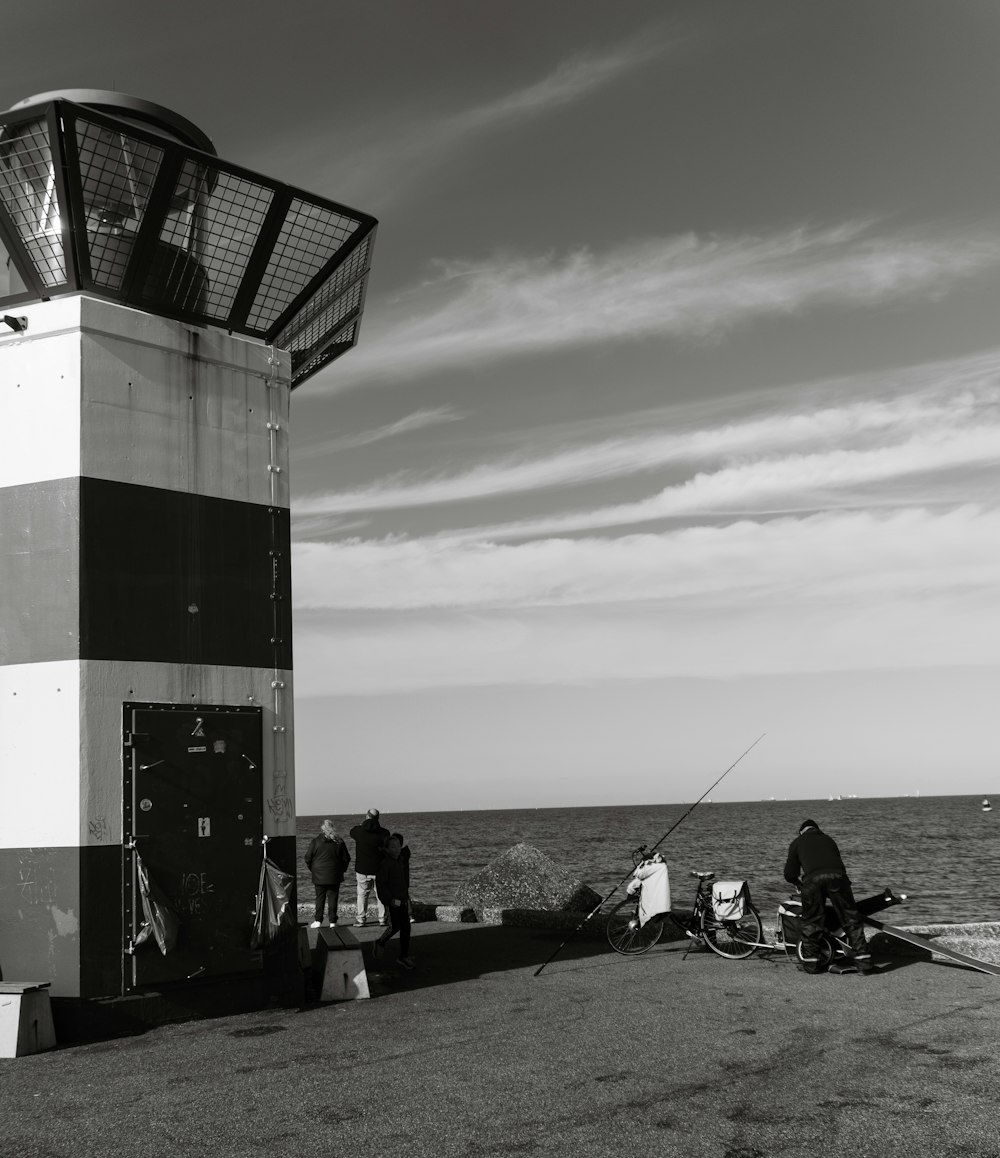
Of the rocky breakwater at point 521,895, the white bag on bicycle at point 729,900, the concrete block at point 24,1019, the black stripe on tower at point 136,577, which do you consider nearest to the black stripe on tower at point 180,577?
the black stripe on tower at point 136,577

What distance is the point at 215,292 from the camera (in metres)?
11.3

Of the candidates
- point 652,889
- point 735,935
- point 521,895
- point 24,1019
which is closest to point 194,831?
point 24,1019

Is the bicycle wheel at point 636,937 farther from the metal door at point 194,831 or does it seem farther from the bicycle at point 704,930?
the metal door at point 194,831

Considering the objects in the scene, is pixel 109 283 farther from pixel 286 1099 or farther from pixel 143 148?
pixel 286 1099

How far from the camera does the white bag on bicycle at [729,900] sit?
43.3 ft

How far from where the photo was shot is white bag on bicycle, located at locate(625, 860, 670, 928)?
13633mm

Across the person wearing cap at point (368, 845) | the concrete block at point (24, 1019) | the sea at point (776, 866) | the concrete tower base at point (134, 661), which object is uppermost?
the concrete tower base at point (134, 661)

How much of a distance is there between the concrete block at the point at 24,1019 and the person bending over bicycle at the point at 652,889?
24.1 ft

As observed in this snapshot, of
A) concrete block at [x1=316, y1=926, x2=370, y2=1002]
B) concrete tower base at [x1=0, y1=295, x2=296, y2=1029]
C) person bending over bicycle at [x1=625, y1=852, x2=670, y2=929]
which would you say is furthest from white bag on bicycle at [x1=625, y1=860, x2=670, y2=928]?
concrete tower base at [x1=0, y1=295, x2=296, y2=1029]

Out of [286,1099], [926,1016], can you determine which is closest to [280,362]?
[286,1099]

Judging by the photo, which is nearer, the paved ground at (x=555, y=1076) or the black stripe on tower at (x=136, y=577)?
the paved ground at (x=555, y=1076)

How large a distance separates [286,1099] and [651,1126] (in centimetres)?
253

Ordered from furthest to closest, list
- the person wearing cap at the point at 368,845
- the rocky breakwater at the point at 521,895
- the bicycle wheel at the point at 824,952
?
the rocky breakwater at the point at 521,895
the person wearing cap at the point at 368,845
the bicycle wheel at the point at 824,952

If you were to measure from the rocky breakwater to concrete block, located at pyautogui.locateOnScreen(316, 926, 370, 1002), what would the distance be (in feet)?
19.5
